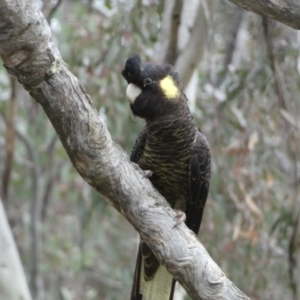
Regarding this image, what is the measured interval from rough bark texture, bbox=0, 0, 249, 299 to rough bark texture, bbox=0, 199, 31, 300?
145 cm

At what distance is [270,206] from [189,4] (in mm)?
1584

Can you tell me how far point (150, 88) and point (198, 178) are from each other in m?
0.45

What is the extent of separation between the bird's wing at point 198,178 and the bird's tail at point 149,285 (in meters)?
0.24

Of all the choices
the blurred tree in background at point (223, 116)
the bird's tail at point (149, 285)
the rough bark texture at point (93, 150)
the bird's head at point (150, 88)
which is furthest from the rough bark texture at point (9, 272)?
the rough bark texture at point (93, 150)

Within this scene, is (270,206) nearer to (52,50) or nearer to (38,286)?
(38,286)

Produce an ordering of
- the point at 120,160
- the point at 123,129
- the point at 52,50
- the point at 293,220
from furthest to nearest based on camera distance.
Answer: the point at 123,129, the point at 293,220, the point at 120,160, the point at 52,50

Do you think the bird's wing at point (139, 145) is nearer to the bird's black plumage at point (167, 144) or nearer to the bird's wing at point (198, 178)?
the bird's black plumage at point (167, 144)

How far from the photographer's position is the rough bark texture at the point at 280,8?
1675 mm

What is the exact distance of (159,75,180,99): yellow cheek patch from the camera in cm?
204

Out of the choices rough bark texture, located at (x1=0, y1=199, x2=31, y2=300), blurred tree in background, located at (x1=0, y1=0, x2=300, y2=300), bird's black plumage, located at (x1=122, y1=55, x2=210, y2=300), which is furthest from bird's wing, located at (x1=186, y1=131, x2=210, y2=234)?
rough bark texture, located at (x1=0, y1=199, x2=31, y2=300)

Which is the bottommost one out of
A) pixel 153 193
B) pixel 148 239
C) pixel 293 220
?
pixel 148 239

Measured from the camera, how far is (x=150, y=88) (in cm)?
200

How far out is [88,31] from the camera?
4277mm

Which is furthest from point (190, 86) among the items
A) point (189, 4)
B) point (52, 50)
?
point (52, 50)
